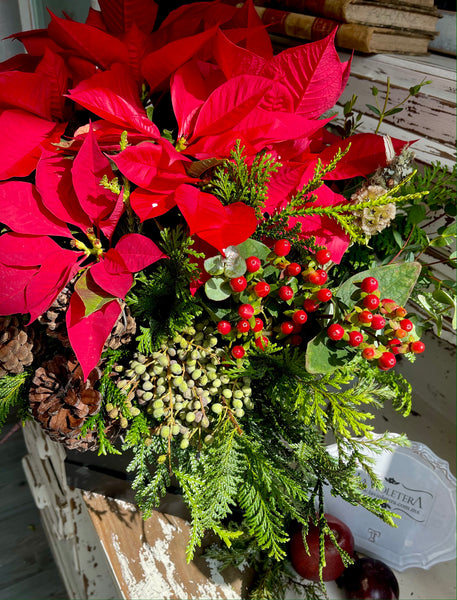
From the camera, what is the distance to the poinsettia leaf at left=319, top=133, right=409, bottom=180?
47 cm

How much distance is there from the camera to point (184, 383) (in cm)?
48

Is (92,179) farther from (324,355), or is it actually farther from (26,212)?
(324,355)

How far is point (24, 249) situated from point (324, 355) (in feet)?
0.91

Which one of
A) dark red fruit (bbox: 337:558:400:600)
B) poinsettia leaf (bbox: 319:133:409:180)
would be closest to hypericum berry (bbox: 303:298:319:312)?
poinsettia leaf (bbox: 319:133:409:180)

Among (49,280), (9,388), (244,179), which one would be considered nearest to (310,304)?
(244,179)

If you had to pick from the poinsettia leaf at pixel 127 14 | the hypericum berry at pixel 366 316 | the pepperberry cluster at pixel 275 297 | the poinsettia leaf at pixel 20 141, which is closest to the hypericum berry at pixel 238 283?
the pepperberry cluster at pixel 275 297

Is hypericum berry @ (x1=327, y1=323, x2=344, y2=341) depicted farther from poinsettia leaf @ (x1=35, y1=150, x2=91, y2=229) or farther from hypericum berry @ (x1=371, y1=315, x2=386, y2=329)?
poinsettia leaf @ (x1=35, y1=150, x2=91, y2=229)

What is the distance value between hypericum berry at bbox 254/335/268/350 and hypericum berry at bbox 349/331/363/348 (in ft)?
0.30

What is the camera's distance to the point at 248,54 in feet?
1.40

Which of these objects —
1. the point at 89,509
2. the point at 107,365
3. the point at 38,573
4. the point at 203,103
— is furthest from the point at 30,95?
the point at 38,573

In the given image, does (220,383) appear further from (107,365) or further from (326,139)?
(326,139)

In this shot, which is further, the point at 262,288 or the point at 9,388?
the point at 9,388

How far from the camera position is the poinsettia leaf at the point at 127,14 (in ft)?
1.70

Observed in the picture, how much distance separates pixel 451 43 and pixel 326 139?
347 mm
